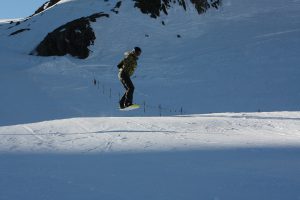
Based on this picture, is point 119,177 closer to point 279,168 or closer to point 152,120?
point 279,168

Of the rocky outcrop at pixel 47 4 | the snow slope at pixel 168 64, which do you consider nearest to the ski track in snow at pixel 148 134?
the snow slope at pixel 168 64

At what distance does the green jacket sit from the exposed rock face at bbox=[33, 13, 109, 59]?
23206 millimetres

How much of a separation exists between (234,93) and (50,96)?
9.61 metres

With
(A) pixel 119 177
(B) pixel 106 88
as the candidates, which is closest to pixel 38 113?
(B) pixel 106 88

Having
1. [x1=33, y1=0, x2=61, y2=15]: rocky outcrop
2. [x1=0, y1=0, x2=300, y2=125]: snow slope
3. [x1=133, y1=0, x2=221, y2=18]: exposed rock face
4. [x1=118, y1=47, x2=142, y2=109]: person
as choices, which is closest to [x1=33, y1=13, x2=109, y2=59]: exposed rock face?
[x1=0, y1=0, x2=300, y2=125]: snow slope

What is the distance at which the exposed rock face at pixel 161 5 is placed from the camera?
135ft

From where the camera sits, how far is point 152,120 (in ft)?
36.4

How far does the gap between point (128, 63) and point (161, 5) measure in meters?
30.2

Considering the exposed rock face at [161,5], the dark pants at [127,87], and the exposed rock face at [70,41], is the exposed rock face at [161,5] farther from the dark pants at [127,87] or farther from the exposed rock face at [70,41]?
the dark pants at [127,87]

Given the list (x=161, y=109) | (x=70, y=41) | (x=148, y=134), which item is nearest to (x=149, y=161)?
(x=148, y=134)

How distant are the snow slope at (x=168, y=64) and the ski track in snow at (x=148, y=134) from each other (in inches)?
297

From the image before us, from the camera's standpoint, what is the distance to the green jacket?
1257 cm

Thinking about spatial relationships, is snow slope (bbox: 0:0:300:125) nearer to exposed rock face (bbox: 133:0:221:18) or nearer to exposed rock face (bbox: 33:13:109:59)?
exposed rock face (bbox: 133:0:221:18)

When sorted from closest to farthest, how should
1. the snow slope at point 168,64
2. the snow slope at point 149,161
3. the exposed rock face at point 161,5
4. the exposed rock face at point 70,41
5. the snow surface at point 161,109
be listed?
the snow slope at point 149,161 < the snow surface at point 161,109 < the snow slope at point 168,64 < the exposed rock face at point 70,41 < the exposed rock face at point 161,5
